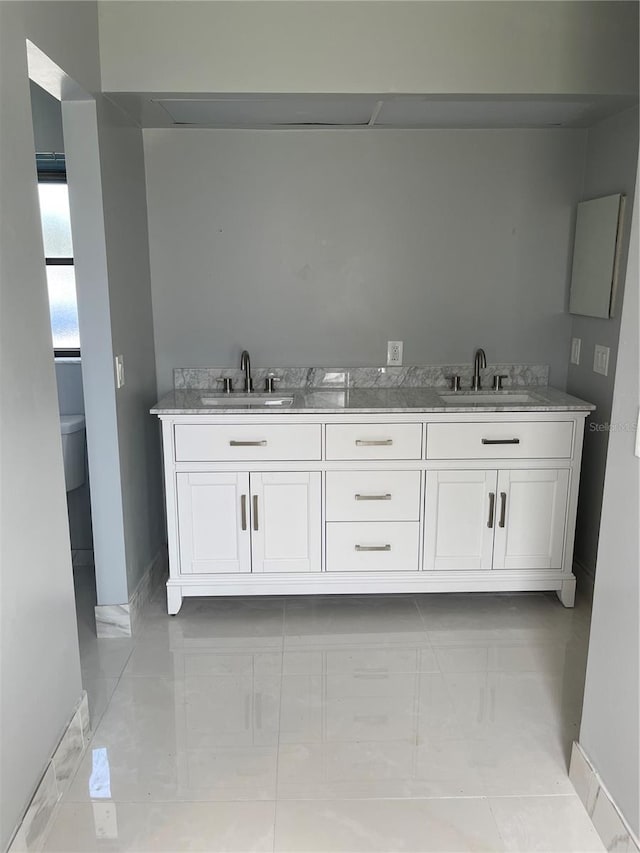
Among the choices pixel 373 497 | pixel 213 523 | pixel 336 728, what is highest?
pixel 373 497

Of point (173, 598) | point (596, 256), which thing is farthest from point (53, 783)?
point (596, 256)

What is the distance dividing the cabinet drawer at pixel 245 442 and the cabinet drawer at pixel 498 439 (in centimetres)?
50

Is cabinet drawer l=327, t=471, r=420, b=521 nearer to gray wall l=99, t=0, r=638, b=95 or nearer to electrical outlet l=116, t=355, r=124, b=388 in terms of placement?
electrical outlet l=116, t=355, r=124, b=388

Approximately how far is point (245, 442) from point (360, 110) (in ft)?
4.54

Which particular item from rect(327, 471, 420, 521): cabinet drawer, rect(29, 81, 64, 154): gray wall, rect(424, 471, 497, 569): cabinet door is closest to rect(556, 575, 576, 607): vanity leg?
rect(424, 471, 497, 569): cabinet door

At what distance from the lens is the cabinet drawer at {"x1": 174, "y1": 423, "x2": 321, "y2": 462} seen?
263cm

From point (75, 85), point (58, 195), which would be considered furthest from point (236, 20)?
point (58, 195)

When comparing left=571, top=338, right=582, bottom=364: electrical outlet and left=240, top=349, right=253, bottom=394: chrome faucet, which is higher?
left=571, top=338, right=582, bottom=364: electrical outlet

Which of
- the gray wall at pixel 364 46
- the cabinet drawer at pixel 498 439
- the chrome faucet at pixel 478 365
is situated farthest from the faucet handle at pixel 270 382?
the gray wall at pixel 364 46

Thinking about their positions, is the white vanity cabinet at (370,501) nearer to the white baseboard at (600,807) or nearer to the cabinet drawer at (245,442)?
the cabinet drawer at (245,442)

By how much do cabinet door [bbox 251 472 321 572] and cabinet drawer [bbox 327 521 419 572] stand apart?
0.07 meters

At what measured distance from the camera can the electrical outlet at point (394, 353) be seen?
3.09 m

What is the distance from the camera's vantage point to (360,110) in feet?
8.40

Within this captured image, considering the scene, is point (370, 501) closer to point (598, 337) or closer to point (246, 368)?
point (246, 368)
